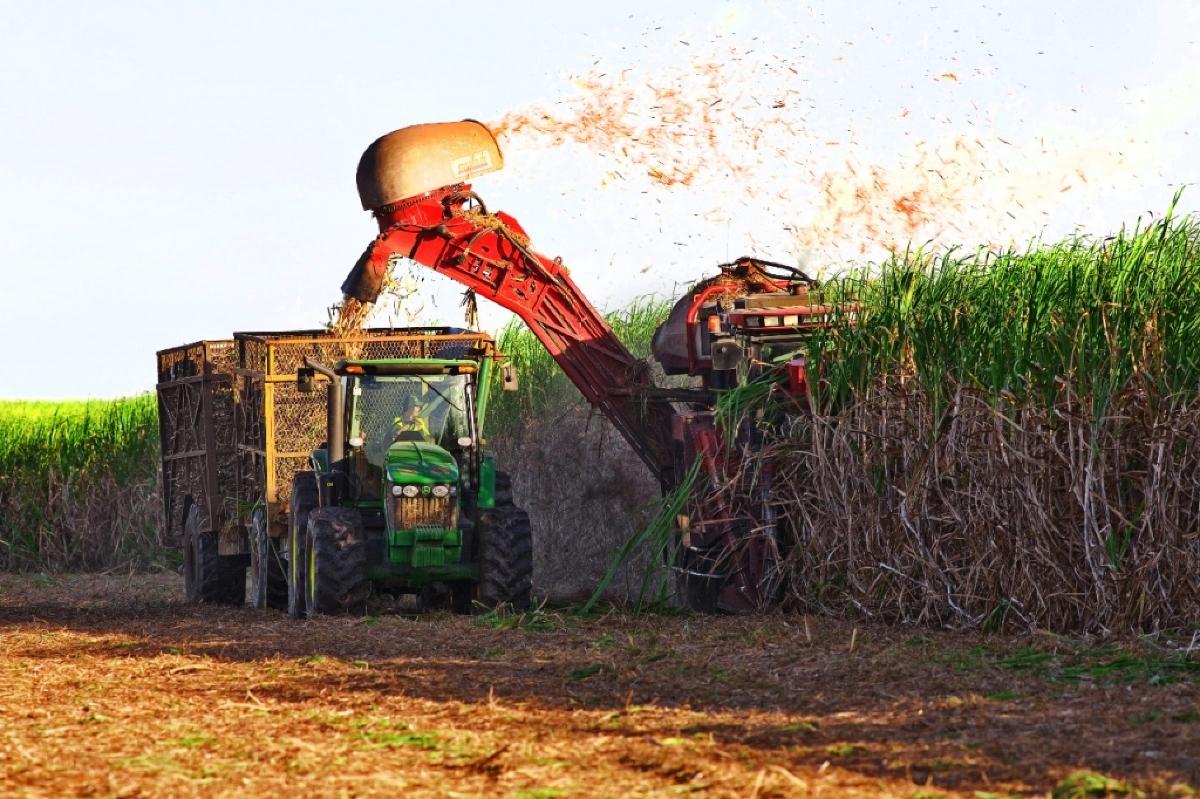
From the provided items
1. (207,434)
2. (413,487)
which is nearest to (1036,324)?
(413,487)

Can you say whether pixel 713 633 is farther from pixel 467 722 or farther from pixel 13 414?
pixel 13 414

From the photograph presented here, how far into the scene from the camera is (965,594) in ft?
35.0

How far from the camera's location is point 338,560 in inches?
489

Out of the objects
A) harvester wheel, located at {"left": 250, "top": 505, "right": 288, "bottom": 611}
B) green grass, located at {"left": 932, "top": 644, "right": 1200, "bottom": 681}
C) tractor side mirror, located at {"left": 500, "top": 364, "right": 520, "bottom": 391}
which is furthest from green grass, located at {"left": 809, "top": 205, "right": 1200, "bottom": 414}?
harvester wheel, located at {"left": 250, "top": 505, "right": 288, "bottom": 611}

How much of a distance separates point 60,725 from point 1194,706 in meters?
5.43

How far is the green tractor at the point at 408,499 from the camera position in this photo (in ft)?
40.7

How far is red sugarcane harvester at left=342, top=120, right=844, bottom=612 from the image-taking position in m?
12.2

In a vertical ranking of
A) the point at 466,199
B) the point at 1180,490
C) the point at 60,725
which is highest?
the point at 466,199

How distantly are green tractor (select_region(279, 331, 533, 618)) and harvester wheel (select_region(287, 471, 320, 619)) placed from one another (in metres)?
0.01

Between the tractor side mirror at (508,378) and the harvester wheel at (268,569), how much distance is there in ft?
9.89

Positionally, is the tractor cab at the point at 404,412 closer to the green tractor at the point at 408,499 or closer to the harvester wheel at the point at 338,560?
the green tractor at the point at 408,499

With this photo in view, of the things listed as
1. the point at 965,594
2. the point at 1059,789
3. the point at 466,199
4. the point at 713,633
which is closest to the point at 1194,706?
the point at 1059,789

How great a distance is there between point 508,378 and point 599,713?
17.0ft

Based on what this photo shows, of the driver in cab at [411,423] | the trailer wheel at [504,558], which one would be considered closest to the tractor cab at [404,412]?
the driver in cab at [411,423]
